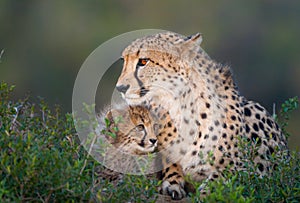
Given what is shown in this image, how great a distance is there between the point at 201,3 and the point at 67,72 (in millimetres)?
3799

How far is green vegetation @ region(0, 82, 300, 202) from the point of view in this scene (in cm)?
423

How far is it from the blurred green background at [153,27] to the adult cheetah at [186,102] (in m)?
9.67

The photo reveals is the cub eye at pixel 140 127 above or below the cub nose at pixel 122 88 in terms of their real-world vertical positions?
below

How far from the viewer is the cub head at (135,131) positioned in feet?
18.2

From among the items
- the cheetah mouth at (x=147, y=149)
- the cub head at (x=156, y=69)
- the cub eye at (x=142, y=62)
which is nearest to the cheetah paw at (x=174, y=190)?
the cheetah mouth at (x=147, y=149)

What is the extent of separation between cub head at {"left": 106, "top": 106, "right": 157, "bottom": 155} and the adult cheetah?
0.37 feet

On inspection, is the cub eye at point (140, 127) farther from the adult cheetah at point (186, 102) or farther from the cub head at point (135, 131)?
the adult cheetah at point (186, 102)

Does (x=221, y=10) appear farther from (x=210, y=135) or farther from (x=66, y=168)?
(x=66, y=168)

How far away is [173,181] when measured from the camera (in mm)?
5566

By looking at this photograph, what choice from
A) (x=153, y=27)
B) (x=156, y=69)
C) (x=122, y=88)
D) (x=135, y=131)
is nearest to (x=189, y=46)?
(x=156, y=69)

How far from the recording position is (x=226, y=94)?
5.74 metres

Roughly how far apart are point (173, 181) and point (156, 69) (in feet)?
2.20

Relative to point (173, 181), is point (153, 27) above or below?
above

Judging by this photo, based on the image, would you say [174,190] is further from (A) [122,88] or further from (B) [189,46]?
(B) [189,46]
